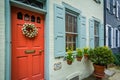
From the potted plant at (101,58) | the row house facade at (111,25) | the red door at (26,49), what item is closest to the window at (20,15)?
the red door at (26,49)

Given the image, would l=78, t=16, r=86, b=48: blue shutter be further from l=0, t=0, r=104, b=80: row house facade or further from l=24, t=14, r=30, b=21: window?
l=24, t=14, r=30, b=21: window

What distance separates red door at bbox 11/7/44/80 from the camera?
3824mm

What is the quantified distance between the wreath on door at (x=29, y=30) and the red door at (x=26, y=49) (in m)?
0.07

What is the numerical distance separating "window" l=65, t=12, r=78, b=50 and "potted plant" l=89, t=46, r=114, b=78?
1081mm

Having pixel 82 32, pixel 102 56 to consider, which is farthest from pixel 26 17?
pixel 102 56

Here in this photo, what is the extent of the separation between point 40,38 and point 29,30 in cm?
55

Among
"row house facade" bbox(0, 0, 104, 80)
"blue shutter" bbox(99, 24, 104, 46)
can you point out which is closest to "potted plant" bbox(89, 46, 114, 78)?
"row house facade" bbox(0, 0, 104, 80)

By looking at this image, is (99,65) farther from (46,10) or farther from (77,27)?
(46,10)

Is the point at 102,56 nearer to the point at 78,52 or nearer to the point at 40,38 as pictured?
the point at 78,52

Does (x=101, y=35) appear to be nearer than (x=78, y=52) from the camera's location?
No

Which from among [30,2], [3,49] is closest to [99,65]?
[30,2]

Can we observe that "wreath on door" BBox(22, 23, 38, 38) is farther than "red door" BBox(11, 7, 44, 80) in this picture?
Yes

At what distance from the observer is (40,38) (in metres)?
4.61

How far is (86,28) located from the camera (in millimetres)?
7219
